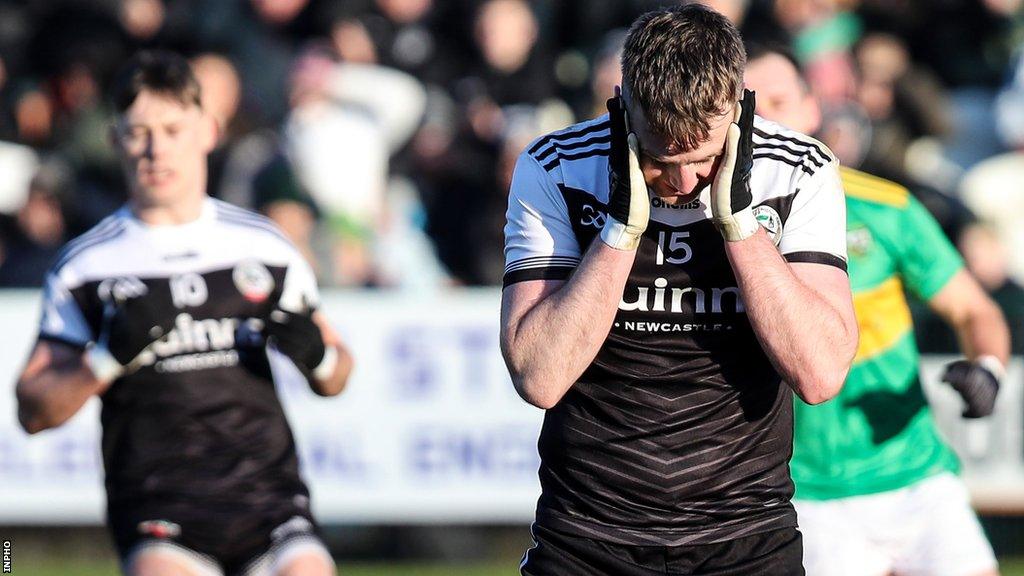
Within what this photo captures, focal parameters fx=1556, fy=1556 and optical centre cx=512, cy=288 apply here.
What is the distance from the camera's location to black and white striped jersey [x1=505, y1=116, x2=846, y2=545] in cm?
404

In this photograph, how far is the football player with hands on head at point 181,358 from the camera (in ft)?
18.2

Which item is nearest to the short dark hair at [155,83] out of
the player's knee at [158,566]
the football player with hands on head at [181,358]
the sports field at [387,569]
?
the football player with hands on head at [181,358]

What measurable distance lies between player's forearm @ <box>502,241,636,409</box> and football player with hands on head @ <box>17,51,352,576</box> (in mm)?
1787

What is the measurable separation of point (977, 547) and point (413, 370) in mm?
4624

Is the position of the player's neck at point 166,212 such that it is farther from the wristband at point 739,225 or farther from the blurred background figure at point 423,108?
the blurred background figure at point 423,108

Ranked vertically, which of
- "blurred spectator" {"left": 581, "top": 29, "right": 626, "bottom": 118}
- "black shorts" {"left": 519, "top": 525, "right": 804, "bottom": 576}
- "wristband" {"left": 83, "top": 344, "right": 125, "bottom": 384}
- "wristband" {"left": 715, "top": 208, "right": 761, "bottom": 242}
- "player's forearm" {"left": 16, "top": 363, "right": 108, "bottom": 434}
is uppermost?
"blurred spectator" {"left": 581, "top": 29, "right": 626, "bottom": 118}

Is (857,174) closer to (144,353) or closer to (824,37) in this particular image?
(144,353)

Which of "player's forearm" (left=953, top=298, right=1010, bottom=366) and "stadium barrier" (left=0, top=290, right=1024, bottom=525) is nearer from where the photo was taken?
"player's forearm" (left=953, top=298, right=1010, bottom=366)

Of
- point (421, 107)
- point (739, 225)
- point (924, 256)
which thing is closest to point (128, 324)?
point (739, 225)

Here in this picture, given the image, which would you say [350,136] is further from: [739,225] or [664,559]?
[739,225]

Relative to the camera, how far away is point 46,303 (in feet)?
19.0

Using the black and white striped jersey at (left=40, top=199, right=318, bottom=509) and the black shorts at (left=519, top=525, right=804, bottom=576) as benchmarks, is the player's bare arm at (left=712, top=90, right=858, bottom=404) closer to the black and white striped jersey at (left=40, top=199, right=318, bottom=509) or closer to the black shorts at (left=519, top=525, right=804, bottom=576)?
the black shorts at (left=519, top=525, right=804, bottom=576)

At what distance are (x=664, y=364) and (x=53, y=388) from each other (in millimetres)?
2510

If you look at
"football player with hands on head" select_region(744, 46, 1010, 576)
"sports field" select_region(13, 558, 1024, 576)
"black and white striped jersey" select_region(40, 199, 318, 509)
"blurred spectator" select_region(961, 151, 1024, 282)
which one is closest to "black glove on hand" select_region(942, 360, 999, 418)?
"football player with hands on head" select_region(744, 46, 1010, 576)
